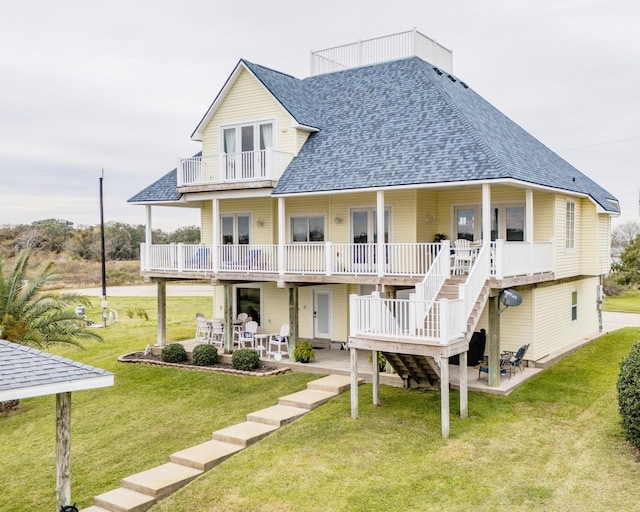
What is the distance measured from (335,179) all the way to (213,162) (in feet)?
19.4

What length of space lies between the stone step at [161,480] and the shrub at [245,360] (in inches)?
282

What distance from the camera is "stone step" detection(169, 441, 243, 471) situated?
12791 millimetres

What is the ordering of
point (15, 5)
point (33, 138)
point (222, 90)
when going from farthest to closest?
point (33, 138) < point (222, 90) < point (15, 5)

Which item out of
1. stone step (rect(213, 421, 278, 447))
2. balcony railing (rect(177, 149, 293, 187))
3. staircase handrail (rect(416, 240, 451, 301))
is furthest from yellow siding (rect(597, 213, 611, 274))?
stone step (rect(213, 421, 278, 447))

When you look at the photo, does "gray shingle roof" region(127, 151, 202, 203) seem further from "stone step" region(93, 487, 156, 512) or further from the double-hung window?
the double-hung window

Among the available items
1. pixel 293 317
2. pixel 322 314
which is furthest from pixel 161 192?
pixel 322 314

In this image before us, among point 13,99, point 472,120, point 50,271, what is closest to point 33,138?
point 13,99

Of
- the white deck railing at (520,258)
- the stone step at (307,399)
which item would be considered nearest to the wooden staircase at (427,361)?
the white deck railing at (520,258)

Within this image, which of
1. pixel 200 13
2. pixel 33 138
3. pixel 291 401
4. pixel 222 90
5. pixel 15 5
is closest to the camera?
pixel 291 401

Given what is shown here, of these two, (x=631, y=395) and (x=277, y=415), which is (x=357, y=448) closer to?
(x=277, y=415)

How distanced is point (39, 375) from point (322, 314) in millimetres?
14986

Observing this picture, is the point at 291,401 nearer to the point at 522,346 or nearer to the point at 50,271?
the point at 522,346

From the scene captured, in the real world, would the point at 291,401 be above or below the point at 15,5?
below

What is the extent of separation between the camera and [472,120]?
62.7ft
